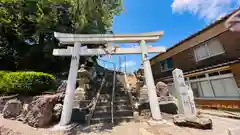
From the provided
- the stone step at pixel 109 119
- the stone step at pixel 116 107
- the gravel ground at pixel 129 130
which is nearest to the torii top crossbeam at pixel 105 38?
the stone step at pixel 116 107

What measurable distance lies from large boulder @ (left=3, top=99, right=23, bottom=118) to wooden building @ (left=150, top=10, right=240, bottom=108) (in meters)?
11.1

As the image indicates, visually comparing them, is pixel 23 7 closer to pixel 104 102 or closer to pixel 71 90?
pixel 71 90

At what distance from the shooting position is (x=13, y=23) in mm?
10102

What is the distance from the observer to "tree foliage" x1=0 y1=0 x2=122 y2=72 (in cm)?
937

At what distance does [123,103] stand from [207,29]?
859 cm

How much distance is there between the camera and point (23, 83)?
226 inches

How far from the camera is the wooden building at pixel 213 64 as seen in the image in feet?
25.2

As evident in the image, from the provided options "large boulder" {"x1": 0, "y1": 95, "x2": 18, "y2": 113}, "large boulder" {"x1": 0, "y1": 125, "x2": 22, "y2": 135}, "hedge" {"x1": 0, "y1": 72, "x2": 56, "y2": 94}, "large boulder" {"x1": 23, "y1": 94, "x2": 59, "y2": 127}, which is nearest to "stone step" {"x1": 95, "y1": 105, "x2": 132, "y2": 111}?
"large boulder" {"x1": 23, "y1": 94, "x2": 59, "y2": 127}

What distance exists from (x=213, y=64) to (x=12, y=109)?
12239 mm

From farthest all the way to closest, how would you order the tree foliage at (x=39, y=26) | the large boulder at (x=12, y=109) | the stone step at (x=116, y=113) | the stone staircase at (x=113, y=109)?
1. the tree foliage at (x=39, y=26)
2. the stone step at (x=116, y=113)
3. the stone staircase at (x=113, y=109)
4. the large boulder at (x=12, y=109)

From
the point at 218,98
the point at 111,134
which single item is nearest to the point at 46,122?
the point at 111,134

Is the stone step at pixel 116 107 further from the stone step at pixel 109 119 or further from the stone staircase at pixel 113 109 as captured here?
the stone step at pixel 109 119

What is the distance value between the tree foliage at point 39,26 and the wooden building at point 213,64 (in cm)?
765

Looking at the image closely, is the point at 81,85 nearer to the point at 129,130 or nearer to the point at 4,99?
the point at 4,99
